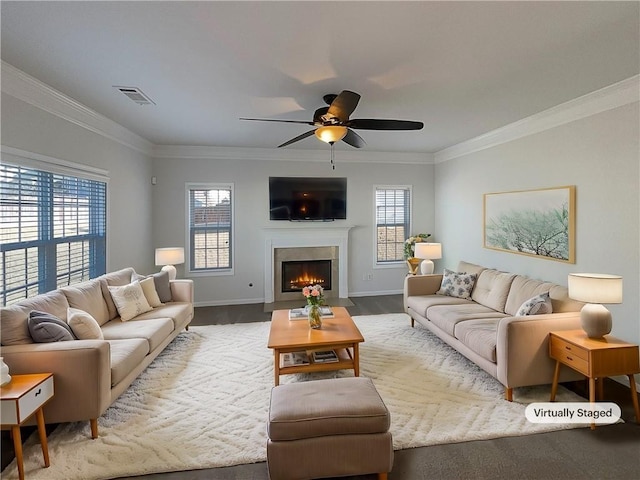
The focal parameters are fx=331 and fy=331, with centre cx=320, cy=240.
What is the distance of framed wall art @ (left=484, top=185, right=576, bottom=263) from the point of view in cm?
369

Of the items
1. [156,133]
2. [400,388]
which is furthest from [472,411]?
[156,133]

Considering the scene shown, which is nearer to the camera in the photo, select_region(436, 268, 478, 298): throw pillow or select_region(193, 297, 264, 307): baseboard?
select_region(436, 268, 478, 298): throw pillow

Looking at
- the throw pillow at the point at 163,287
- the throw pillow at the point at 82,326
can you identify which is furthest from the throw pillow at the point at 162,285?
the throw pillow at the point at 82,326

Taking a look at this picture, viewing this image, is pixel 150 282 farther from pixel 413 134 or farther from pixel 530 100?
A: pixel 530 100

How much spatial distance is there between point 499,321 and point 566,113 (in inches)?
96.5

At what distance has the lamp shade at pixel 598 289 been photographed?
8.35 ft

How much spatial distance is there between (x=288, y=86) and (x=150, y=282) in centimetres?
287

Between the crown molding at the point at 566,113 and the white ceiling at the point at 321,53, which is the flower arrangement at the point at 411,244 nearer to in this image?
the crown molding at the point at 566,113

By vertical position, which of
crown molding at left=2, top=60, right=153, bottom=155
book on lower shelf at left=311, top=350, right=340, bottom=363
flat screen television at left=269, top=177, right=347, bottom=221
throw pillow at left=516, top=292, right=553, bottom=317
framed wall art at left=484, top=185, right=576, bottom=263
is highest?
crown molding at left=2, top=60, right=153, bottom=155

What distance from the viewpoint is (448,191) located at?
6.21 metres

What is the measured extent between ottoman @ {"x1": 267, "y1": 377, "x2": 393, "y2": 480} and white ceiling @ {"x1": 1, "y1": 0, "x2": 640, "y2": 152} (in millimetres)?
2366

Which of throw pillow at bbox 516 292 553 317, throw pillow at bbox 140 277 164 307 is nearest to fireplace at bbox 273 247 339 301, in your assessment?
throw pillow at bbox 140 277 164 307

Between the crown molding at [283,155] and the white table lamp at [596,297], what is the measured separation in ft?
14.1

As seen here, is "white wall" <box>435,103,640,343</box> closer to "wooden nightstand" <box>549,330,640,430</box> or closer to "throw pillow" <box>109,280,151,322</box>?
"wooden nightstand" <box>549,330,640,430</box>
